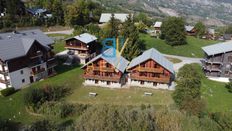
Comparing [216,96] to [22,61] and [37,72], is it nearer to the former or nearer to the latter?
[37,72]

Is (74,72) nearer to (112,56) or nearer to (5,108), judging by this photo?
(112,56)

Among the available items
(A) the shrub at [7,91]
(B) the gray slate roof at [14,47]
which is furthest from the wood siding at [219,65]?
(A) the shrub at [7,91]

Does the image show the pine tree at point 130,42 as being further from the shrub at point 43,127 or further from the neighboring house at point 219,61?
the shrub at point 43,127

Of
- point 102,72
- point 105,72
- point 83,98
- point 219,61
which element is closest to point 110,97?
point 83,98

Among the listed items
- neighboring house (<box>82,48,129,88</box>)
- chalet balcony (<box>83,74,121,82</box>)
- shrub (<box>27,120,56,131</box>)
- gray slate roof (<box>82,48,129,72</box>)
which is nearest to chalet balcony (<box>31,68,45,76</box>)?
neighboring house (<box>82,48,129,88</box>)

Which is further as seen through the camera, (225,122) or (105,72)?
(105,72)
